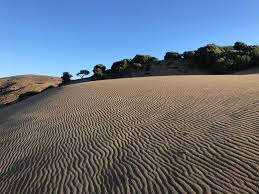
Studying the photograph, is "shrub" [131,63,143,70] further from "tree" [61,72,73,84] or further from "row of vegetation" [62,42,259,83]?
"tree" [61,72,73,84]

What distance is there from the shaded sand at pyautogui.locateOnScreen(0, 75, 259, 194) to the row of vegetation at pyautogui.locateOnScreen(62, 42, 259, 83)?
96.8ft

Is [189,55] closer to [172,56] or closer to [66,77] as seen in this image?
[172,56]

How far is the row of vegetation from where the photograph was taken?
159 feet

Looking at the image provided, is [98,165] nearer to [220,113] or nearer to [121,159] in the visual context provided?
[121,159]

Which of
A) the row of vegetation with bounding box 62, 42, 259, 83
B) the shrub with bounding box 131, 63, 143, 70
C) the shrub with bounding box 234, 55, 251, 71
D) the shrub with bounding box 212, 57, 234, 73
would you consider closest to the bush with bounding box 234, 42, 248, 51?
the row of vegetation with bounding box 62, 42, 259, 83

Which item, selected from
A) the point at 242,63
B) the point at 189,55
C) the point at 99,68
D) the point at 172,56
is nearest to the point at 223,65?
the point at 242,63

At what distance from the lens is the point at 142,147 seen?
11.6 metres

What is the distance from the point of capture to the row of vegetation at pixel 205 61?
48594 mm

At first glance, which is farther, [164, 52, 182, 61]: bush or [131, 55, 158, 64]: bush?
[131, 55, 158, 64]: bush

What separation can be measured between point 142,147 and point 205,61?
4298 centimetres

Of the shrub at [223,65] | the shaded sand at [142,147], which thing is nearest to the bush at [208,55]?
the shrub at [223,65]

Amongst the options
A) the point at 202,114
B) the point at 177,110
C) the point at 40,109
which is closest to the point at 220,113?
the point at 202,114

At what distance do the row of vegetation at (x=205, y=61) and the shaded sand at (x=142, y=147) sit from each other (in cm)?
2952

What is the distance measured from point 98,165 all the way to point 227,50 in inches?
1807
